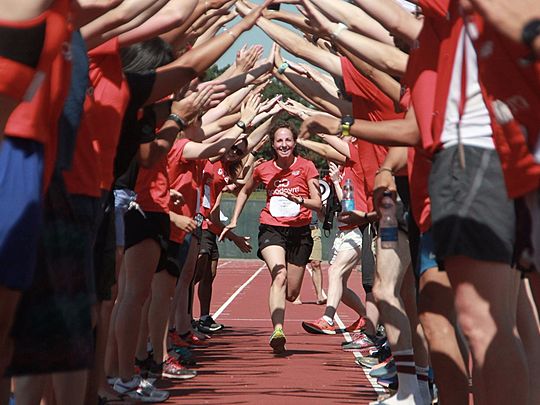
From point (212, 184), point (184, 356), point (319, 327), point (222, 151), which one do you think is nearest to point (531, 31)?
point (222, 151)

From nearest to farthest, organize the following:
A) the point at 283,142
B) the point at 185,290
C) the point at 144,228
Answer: the point at 144,228 → the point at 185,290 → the point at 283,142

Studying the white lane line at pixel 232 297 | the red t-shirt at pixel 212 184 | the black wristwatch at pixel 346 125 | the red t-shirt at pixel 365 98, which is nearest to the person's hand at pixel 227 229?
the red t-shirt at pixel 212 184

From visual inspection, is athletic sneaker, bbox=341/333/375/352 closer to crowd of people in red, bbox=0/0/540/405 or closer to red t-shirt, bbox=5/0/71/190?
crowd of people in red, bbox=0/0/540/405

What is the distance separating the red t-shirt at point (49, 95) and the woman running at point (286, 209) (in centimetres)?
821

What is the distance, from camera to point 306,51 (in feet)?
28.0

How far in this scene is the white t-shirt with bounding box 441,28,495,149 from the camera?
4547mm

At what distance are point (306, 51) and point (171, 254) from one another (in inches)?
72.2

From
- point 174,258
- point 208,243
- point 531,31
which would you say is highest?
point 531,31

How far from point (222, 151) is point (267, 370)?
2207mm

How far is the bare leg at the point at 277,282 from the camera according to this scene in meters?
12.0

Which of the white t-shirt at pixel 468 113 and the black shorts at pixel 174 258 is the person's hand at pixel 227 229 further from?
the white t-shirt at pixel 468 113

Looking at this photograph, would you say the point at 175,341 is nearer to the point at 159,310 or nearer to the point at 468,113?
the point at 159,310

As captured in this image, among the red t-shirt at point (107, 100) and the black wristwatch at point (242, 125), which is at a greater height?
the red t-shirt at point (107, 100)

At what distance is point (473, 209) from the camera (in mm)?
4441
